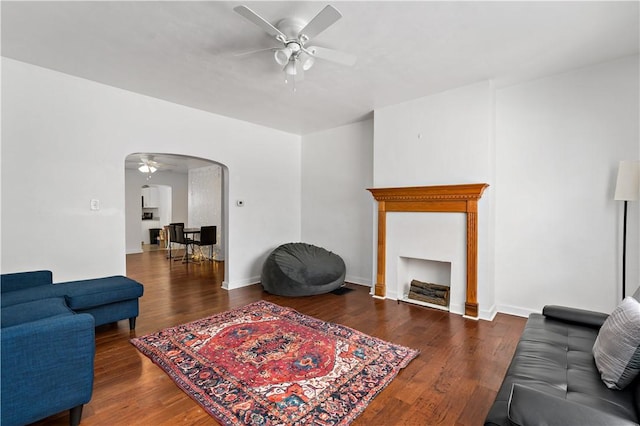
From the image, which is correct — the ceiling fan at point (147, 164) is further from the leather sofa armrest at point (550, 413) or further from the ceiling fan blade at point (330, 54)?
the leather sofa armrest at point (550, 413)

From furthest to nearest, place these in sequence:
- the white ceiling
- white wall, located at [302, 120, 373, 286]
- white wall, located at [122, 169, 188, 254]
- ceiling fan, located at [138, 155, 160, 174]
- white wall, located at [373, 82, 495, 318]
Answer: white wall, located at [122, 169, 188, 254]
ceiling fan, located at [138, 155, 160, 174]
white wall, located at [302, 120, 373, 286]
white wall, located at [373, 82, 495, 318]
the white ceiling

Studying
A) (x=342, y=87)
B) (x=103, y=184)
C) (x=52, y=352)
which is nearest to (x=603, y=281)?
(x=342, y=87)

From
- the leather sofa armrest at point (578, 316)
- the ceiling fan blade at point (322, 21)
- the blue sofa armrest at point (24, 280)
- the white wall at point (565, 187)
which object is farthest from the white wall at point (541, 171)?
the blue sofa armrest at point (24, 280)

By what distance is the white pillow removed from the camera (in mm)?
1350

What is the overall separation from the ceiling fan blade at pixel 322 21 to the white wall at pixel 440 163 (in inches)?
91.2

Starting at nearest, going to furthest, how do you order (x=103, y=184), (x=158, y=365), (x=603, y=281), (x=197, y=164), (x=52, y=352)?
(x=52, y=352)
(x=158, y=365)
(x=603, y=281)
(x=103, y=184)
(x=197, y=164)

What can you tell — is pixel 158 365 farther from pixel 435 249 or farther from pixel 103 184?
pixel 435 249

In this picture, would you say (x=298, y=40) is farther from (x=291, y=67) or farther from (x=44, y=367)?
(x=44, y=367)

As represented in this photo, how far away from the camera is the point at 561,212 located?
3393 millimetres

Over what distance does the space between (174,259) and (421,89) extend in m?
7.24

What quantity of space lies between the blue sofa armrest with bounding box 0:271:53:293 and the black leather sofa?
12.9 ft

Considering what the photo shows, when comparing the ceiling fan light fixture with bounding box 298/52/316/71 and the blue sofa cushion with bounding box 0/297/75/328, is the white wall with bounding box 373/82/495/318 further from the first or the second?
the blue sofa cushion with bounding box 0/297/75/328

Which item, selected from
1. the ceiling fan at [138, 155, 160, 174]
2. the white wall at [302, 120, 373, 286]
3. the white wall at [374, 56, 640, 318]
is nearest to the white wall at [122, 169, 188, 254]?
the ceiling fan at [138, 155, 160, 174]

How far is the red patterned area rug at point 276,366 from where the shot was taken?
1941mm
